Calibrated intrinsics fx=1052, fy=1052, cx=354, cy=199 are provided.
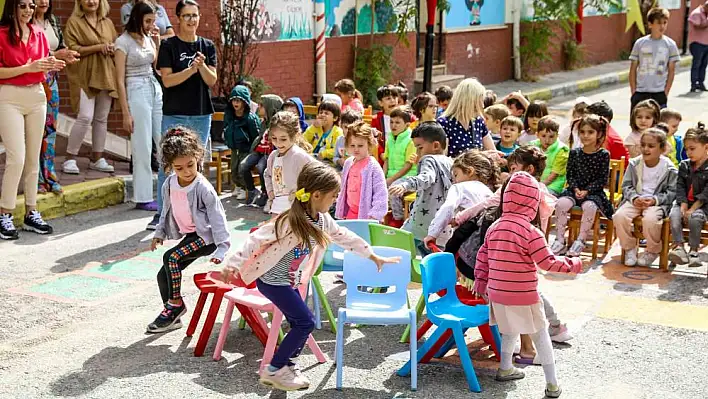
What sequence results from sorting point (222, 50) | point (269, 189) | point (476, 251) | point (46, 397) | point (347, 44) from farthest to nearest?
point (347, 44) < point (222, 50) < point (269, 189) < point (476, 251) < point (46, 397)

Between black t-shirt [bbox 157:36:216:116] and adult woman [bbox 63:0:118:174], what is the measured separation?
0.95m

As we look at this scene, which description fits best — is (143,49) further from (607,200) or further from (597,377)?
(597,377)

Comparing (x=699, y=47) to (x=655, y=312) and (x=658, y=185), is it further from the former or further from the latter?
(x=655, y=312)

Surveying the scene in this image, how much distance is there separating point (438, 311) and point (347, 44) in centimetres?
1119

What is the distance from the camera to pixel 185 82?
32.6 ft

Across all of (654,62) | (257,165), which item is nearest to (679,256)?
(257,165)

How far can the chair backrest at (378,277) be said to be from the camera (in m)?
6.41

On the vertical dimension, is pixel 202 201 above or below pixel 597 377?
above

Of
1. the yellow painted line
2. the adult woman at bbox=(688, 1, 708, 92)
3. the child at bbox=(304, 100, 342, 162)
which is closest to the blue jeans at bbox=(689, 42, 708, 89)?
the adult woman at bbox=(688, 1, 708, 92)

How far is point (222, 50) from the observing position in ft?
44.7

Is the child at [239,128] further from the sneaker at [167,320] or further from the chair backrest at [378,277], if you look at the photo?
the chair backrest at [378,277]

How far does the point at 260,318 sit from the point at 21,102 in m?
3.76

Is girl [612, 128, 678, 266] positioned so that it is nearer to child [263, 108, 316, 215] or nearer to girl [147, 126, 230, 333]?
child [263, 108, 316, 215]

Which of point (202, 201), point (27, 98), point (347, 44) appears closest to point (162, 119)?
point (27, 98)
